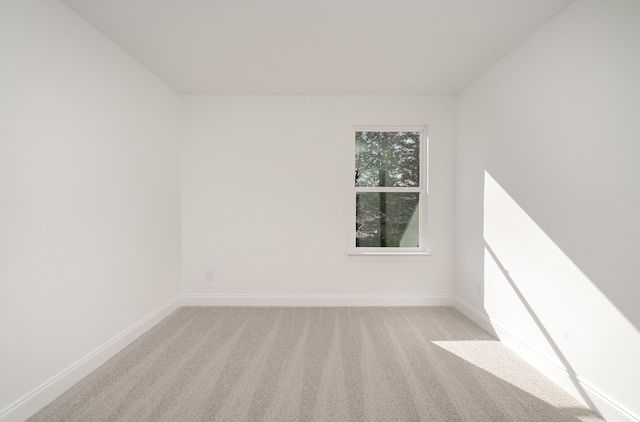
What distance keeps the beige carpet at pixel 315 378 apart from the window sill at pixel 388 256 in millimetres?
838

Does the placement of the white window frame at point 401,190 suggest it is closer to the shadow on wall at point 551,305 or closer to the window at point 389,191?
the window at point 389,191

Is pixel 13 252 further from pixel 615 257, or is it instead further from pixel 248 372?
pixel 615 257

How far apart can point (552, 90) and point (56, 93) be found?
11.3ft

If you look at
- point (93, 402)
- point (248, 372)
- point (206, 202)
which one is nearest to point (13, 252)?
point (93, 402)

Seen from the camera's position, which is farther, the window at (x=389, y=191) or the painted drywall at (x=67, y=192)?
the window at (x=389, y=191)

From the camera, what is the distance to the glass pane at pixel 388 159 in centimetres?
410

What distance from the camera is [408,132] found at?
4121 mm

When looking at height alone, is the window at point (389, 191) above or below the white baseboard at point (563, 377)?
above

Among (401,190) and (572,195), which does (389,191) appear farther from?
(572,195)

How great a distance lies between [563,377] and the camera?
2.21m

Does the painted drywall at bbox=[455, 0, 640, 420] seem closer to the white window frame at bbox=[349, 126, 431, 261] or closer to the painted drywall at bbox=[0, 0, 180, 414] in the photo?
the white window frame at bbox=[349, 126, 431, 261]

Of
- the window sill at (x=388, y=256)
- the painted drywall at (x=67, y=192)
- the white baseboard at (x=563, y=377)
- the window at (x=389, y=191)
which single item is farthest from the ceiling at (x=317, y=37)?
the white baseboard at (x=563, y=377)

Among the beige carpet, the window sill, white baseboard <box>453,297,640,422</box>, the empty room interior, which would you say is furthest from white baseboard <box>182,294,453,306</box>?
white baseboard <box>453,297,640,422</box>

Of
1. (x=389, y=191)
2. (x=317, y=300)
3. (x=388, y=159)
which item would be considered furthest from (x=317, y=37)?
(x=317, y=300)
